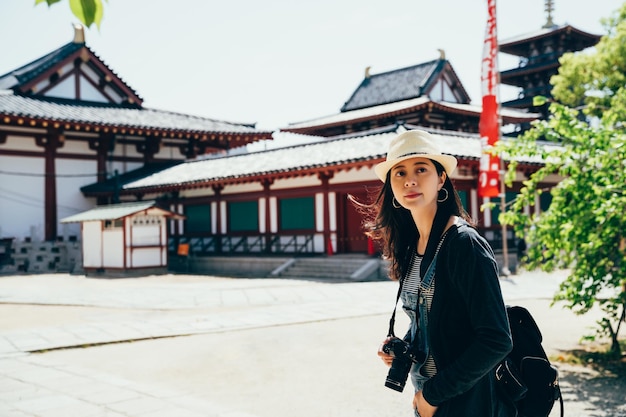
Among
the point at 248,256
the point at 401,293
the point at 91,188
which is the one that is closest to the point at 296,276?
the point at 248,256

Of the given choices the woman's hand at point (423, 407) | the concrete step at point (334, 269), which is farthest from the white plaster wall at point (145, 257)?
the woman's hand at point (423, 407)

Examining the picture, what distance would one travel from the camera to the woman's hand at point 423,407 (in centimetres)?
205

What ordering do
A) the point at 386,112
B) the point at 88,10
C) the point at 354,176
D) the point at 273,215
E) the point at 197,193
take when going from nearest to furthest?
1. the point at 88,10
2. the point at 354,176
3. the point at 273,215
4. the point at 197,193
5. the point at 386,112

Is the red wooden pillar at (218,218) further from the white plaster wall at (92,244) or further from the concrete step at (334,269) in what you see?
the concrete step at (334,269)

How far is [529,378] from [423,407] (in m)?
0.38

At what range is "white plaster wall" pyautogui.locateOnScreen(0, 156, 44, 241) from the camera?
21.7 metres

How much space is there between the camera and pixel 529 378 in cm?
206

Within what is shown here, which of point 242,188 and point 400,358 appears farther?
point 242,188

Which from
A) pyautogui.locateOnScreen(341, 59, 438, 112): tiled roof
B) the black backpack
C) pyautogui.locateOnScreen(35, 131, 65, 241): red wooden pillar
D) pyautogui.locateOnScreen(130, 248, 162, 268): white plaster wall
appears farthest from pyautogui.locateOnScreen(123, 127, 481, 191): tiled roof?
the black backpack

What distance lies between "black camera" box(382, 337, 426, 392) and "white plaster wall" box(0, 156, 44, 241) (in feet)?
72.4

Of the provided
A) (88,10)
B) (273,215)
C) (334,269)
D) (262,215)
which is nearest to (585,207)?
(88,10)

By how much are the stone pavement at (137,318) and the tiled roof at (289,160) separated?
3.80m

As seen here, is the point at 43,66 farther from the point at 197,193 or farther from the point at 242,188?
the point at 242,188

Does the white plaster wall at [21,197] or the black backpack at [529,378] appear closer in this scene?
the black backpack at [529,378]
